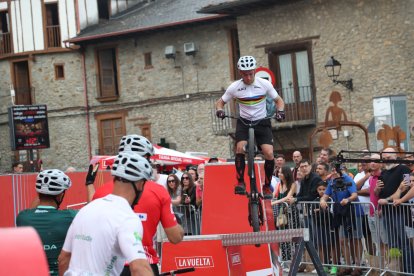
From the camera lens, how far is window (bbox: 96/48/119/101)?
45688 millimetres

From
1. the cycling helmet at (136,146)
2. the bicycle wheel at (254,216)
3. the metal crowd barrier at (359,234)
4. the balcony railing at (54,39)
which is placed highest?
the balcony railing at (54,39)

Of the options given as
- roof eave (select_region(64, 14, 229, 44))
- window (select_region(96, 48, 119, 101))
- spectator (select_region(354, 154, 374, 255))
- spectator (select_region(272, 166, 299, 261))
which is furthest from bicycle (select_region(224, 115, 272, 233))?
window (select_region(96, 48, 119, 101))

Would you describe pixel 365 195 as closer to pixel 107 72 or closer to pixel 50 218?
pixel 50 218

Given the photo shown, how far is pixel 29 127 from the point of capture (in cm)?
4178

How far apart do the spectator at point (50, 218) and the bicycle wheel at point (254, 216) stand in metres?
3.43

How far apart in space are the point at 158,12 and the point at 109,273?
38.7 metres

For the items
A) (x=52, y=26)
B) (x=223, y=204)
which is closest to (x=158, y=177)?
(x=223, y=204)

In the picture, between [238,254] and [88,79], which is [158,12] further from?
[238,254]

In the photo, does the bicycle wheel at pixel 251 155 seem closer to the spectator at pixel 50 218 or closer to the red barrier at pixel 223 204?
the red barrier at pixel 223 204

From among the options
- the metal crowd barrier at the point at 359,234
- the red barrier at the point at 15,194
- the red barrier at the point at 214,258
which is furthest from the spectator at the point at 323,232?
the red barrier at the point at 214,258

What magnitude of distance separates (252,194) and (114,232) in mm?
6126

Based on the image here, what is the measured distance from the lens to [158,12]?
4472cm

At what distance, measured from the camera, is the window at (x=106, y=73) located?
45688 mm

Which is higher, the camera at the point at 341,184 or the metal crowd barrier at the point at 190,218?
the camera at the point at 341,184
